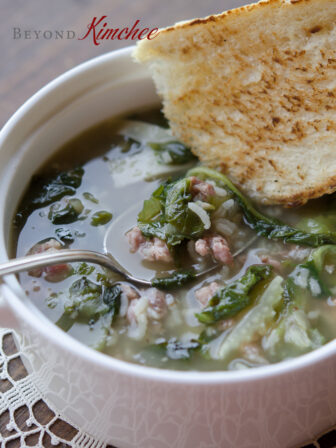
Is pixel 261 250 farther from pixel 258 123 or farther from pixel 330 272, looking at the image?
pixel 258 123

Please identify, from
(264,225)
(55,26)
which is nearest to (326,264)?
(264,225)

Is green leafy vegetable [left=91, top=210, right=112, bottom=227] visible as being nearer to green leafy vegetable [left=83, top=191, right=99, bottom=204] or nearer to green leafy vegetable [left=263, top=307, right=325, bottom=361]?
green leafy vegetable [left=83, top=191, right=99, bottom=204]

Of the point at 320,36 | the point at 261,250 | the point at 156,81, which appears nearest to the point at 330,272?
the point at 261,250

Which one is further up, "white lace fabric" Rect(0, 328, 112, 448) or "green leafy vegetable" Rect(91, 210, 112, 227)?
"green leafy vegetable" Rect(91, 210, 112, 227)

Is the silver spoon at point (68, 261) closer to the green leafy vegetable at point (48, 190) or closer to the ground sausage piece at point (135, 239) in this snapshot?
the ground sausage piece at point (135, 239)

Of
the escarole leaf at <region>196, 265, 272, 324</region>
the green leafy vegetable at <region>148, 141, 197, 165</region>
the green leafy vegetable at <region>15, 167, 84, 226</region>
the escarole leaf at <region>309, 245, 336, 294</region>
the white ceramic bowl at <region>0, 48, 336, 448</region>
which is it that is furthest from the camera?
the green leafy vegetable at <region>148, 141, 197, 165</region>

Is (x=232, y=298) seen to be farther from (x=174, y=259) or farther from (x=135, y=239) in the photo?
(x=135, y=239)

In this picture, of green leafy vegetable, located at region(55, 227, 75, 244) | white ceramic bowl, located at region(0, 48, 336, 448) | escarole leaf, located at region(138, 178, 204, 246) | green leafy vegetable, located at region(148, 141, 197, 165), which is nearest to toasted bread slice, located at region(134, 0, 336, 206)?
green leafy vegetable, located at region(148, 141, 197, 165)
